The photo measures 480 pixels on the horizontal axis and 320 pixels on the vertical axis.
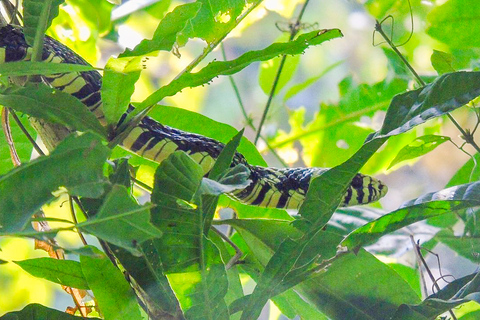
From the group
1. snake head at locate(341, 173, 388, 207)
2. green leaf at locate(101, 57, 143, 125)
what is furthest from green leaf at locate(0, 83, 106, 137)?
snake head at locate(341, 173, 388, 207)

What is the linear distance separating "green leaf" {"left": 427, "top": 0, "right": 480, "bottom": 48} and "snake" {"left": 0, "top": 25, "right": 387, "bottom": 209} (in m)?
0.36

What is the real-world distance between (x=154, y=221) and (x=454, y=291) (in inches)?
14.0

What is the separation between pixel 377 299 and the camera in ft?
2.06

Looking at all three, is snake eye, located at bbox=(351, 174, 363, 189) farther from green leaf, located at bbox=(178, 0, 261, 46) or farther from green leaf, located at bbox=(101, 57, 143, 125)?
green leaf, located at bbox=(101, 57, 143, 125)

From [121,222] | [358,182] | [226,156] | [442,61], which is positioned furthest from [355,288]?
[358,182]

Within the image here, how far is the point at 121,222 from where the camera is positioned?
0.42 m

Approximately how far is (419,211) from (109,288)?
1.13ft

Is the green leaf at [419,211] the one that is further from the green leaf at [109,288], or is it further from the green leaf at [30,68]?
the green leaf at [30,68]

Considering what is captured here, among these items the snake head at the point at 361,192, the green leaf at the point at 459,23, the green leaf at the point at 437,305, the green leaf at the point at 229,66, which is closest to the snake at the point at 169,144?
the snake head at the point at 361,192

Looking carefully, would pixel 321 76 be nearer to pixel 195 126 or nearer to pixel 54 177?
pixel 195 126

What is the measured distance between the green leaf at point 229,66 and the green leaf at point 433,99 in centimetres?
12

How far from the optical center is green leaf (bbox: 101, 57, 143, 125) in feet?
1.83

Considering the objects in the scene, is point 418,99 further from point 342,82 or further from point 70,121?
point 342,82

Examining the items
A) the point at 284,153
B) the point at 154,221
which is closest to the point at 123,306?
the point at 154,221
